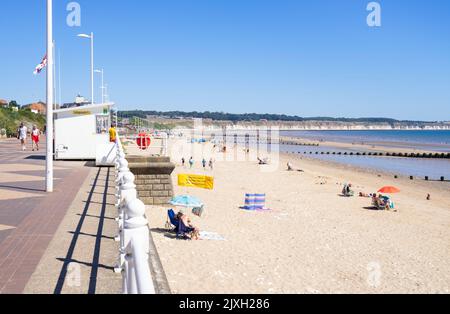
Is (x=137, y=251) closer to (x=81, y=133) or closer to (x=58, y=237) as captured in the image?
(x=58, y=237)

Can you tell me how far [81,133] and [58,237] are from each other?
39.8 feet

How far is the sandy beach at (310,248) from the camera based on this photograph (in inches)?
379

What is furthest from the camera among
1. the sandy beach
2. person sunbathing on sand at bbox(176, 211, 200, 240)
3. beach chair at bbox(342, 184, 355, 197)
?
beach chair at bbox(342, 184, 355, 197)

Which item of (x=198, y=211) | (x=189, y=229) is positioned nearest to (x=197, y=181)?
(x=198, y=211)

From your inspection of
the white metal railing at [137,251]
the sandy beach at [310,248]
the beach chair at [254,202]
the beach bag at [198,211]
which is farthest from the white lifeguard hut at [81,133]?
the white metal railing at [137,251]

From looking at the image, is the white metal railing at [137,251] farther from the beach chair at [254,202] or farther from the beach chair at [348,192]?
the beach chair at [348,192]

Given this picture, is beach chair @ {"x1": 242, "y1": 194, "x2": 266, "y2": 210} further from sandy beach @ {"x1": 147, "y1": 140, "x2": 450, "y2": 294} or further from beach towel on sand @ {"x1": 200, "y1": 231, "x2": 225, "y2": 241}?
beach towel on sand @ {"x1": 200, "y1": 231, "x2": 225, "y2": 241}

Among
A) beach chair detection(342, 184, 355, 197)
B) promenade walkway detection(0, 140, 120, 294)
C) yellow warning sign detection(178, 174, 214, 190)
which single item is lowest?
beach chair detection(342, 184, 355, 197)

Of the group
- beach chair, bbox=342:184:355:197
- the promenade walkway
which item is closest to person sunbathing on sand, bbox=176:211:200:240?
the promenade walkway

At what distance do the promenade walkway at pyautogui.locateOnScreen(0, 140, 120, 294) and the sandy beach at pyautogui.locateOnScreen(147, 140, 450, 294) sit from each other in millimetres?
1972

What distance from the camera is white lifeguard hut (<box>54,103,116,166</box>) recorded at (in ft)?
61.2

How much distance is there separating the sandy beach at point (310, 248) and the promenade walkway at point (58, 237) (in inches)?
77.6
